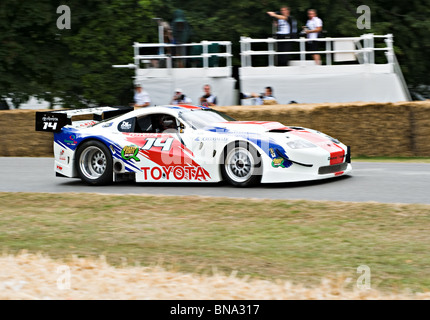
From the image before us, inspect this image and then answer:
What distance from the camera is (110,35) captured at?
24.8 meters

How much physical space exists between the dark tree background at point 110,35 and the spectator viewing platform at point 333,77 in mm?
2840

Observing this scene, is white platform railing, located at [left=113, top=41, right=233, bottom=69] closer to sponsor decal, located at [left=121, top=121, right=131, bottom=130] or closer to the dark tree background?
the dark tree background

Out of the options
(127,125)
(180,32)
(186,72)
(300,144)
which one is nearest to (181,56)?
(186,72)

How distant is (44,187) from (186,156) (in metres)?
2.58

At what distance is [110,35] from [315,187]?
15.6m

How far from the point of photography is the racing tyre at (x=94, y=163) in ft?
38.9

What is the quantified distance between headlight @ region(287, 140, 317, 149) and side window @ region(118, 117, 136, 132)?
105 inches

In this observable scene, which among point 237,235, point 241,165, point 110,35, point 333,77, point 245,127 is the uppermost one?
point 110,35

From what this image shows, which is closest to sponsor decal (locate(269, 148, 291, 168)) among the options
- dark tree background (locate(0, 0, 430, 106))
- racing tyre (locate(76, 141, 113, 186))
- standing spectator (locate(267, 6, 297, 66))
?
racing tyre (locate(76, 141, 113, 186))

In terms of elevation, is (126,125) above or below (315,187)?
above

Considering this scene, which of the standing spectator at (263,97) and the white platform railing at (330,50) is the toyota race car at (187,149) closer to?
the standing spectator at (263,97)

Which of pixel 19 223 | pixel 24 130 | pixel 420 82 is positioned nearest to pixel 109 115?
pixel 19 223

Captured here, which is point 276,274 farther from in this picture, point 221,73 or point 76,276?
point 221,73

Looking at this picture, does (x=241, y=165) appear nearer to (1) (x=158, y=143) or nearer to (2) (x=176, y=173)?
(2) (x=176, y=173)
